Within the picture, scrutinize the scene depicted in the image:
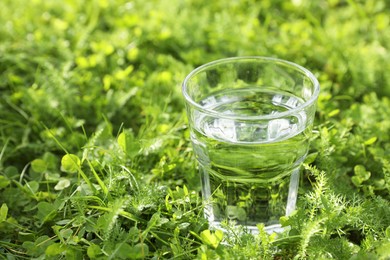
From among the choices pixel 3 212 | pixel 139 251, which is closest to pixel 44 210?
pixel 3 212

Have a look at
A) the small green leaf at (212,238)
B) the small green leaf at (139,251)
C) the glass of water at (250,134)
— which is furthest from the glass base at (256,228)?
the small green leaf at (139,251)

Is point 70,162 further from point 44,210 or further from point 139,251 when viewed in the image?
point 139,251

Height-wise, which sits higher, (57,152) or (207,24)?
(207,24)

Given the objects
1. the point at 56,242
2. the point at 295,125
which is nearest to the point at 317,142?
the point at 295,125

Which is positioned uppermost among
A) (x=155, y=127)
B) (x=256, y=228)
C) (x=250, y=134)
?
(x=250, y=134)

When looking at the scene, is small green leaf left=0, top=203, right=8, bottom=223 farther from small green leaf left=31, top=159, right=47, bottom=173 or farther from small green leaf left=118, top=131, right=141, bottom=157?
small green leaf left=118, top=131, right=141, bottom=157

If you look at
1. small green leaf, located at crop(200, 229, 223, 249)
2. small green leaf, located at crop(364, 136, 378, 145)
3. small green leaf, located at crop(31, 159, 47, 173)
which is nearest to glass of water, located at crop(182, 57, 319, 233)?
small green leaf, located at crop(200, 229, 223, 249)

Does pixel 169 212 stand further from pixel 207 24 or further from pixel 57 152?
pixel 207 24
